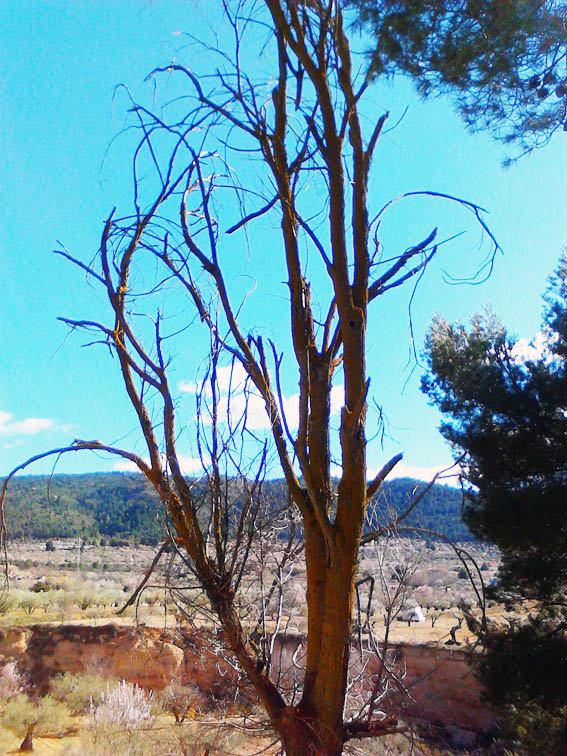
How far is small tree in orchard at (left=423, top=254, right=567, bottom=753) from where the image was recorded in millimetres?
6559

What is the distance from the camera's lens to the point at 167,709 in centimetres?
1139

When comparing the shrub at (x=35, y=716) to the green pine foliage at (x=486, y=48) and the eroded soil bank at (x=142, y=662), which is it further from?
the green pine foliage at (x=486, y=48)

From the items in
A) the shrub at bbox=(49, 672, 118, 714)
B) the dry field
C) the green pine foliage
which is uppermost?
the green pine foliage

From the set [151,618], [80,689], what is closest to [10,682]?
[80,689]

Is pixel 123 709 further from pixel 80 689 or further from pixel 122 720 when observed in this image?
pixel 80 689

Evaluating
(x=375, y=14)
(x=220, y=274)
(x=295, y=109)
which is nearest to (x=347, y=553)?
(x=220, y=274)

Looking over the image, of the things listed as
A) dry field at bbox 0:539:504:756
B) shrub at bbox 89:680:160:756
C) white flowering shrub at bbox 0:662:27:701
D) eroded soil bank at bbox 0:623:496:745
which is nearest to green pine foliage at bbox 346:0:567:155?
dry field at bbox 0:539:504:756

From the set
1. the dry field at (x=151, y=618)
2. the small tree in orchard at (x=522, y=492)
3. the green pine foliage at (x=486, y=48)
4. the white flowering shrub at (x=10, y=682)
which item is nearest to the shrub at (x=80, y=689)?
the dry field at (x=151, y=618)

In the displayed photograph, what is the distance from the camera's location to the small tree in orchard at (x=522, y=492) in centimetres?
656

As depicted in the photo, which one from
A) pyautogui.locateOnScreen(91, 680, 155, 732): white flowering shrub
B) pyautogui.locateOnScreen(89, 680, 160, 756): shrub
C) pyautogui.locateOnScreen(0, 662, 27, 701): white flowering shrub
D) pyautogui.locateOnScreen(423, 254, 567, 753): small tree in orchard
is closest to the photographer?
pyautogui.locateOnScreen(423, 254, 567, 753): small tree in orchard

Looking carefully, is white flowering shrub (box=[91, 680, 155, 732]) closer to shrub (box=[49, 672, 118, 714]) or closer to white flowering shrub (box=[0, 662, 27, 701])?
shrub (box=[49, 672, 118, 714])

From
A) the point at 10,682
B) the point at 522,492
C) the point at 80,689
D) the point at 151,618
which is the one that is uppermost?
the point at 522,492

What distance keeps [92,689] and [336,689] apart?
12.3 meters

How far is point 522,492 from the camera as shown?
6.82 m
